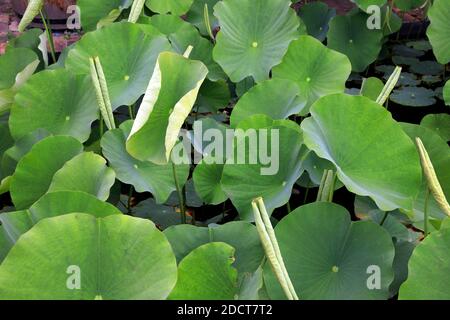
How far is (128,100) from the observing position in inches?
66.0

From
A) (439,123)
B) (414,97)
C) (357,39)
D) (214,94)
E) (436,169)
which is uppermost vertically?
(436,169)

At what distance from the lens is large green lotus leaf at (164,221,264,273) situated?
3.96 ft

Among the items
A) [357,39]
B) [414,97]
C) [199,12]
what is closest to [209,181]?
[199,12]

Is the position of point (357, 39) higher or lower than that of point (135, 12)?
lower

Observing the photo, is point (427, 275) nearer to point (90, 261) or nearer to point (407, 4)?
point (90, 261)

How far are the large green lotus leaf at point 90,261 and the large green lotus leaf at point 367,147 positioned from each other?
0.40 m

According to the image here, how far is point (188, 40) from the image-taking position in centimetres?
202

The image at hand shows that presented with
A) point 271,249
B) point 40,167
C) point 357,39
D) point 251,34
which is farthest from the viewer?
Result: point 357,39

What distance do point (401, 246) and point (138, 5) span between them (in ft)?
3.44

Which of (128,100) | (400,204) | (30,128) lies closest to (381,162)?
(400,204)

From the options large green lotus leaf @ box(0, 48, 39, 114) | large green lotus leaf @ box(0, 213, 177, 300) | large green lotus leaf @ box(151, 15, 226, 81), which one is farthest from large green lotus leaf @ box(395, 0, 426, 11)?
large green lotus leaf @ box(0, 213, 177, 300)

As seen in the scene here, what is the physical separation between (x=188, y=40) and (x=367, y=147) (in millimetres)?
879

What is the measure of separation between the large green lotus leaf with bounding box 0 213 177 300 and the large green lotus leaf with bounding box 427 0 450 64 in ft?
5.47

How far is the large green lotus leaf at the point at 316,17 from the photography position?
2762 mm
